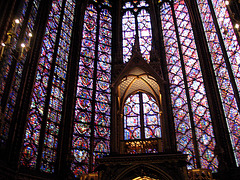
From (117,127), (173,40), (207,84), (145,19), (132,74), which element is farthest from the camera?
(145,19)

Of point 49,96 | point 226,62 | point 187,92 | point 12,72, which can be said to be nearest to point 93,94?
point 49,96

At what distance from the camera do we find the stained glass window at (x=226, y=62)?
10641mm

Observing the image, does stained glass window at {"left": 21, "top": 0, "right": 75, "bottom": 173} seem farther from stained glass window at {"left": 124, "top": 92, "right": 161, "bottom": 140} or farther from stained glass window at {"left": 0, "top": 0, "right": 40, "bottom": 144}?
stained glass window at {"left": 124, "top": 92, "right": 161, "bottom": 140}

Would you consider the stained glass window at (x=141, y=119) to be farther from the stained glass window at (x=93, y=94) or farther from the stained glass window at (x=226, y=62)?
the stained glass window at (x=226, y=62)

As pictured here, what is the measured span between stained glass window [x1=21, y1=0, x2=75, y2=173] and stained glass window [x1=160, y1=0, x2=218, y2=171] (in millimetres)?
4630

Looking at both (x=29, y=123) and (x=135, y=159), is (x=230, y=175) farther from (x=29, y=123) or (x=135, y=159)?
(x=29, y=123)

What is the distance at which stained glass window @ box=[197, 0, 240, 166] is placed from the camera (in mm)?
10641

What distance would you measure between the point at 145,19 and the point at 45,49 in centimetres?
627

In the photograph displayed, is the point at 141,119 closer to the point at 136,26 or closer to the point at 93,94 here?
the point at 93,94

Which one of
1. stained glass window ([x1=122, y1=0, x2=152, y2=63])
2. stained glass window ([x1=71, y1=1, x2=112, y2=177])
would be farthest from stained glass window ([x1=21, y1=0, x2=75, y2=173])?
stained glass window ([x1=122, y1=0, x2=152, y2=63])

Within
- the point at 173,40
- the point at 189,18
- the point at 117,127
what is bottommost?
the point at 117,127

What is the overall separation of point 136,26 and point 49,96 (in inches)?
264

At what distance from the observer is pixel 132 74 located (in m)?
10.6

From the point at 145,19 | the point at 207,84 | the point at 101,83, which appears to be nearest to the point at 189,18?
the point at 145,19
